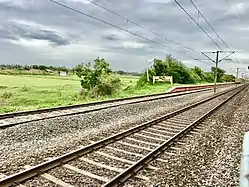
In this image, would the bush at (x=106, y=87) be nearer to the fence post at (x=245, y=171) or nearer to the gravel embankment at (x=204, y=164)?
the gravel embankment at (x=204, y=164)

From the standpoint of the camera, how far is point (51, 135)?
9.75 metres

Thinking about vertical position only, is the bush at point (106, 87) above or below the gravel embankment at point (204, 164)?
above

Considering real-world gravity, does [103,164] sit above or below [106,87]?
below

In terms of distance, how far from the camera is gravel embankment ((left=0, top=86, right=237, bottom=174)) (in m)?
7.29

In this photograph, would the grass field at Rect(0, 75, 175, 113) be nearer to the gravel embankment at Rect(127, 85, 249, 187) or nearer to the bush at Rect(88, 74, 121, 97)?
the bush at Rect(88, 74, 121, 97)

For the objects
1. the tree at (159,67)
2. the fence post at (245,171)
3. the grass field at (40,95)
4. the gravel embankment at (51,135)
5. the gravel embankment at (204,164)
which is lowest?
the grass field at (40,95)

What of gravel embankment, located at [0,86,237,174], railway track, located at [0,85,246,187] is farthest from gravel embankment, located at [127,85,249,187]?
gravel embankment, located at [0,86,237,174]

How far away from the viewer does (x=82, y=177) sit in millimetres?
6059

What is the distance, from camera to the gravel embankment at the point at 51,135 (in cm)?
729

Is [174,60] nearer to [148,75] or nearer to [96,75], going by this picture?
[148,75]

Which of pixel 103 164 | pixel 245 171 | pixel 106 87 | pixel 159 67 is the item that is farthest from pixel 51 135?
pixel 159 67

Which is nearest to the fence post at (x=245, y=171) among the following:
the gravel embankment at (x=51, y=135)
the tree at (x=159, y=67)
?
the gravel embankment at (x=51, y=135)

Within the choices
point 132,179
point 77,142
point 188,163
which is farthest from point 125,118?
point 132,179

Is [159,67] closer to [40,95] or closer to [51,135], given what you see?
[40,95]
